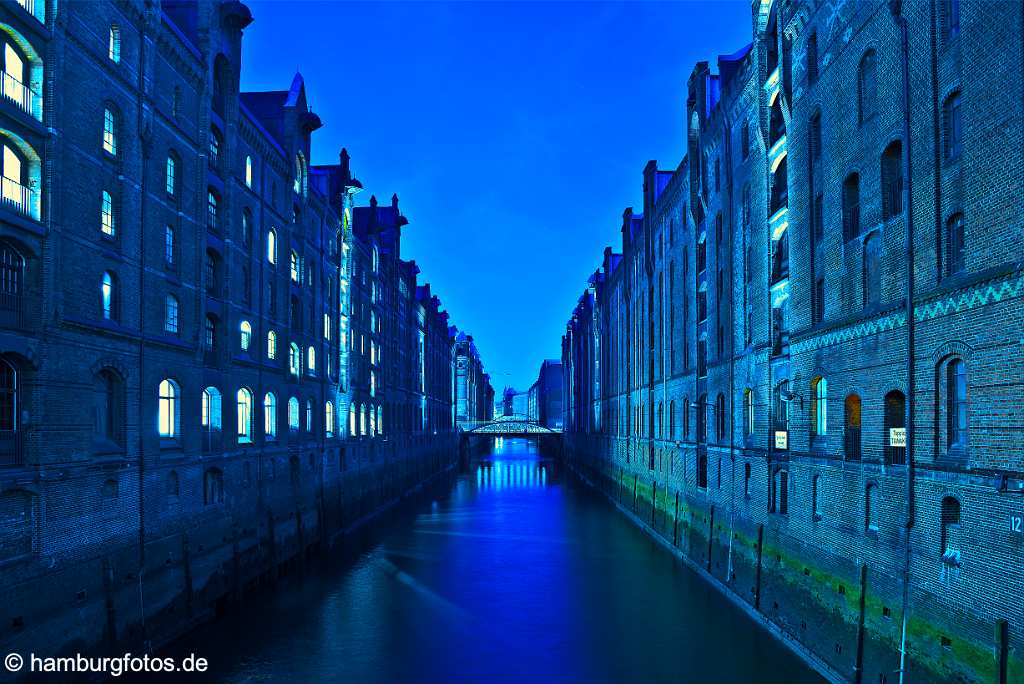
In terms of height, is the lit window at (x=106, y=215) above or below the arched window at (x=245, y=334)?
above

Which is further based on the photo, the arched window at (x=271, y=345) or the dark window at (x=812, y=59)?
the arched window at (x=271, y=345)

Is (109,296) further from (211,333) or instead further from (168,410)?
(211,333)

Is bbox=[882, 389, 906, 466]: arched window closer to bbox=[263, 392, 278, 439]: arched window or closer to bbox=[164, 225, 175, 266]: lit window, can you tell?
bbox=[164, 225, 175, 266]: lit window

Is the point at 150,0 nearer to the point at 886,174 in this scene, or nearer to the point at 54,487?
the point at 54,487

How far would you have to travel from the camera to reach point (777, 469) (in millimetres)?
21672

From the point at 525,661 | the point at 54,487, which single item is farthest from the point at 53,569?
the point at 525,661

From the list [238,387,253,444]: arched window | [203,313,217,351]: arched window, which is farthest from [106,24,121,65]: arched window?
[238,387,253,444]: arched window

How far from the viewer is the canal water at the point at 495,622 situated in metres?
18.5

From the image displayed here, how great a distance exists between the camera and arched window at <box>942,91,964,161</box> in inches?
502

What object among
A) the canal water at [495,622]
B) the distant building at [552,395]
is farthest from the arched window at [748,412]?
the distant building at [552,395]

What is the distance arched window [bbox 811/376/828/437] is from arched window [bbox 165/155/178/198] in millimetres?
18337

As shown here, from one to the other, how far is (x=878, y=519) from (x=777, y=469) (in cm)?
662

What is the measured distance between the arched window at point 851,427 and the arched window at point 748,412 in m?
7.00

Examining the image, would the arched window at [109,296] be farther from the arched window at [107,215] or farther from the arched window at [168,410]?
the arched window at [168,410]
